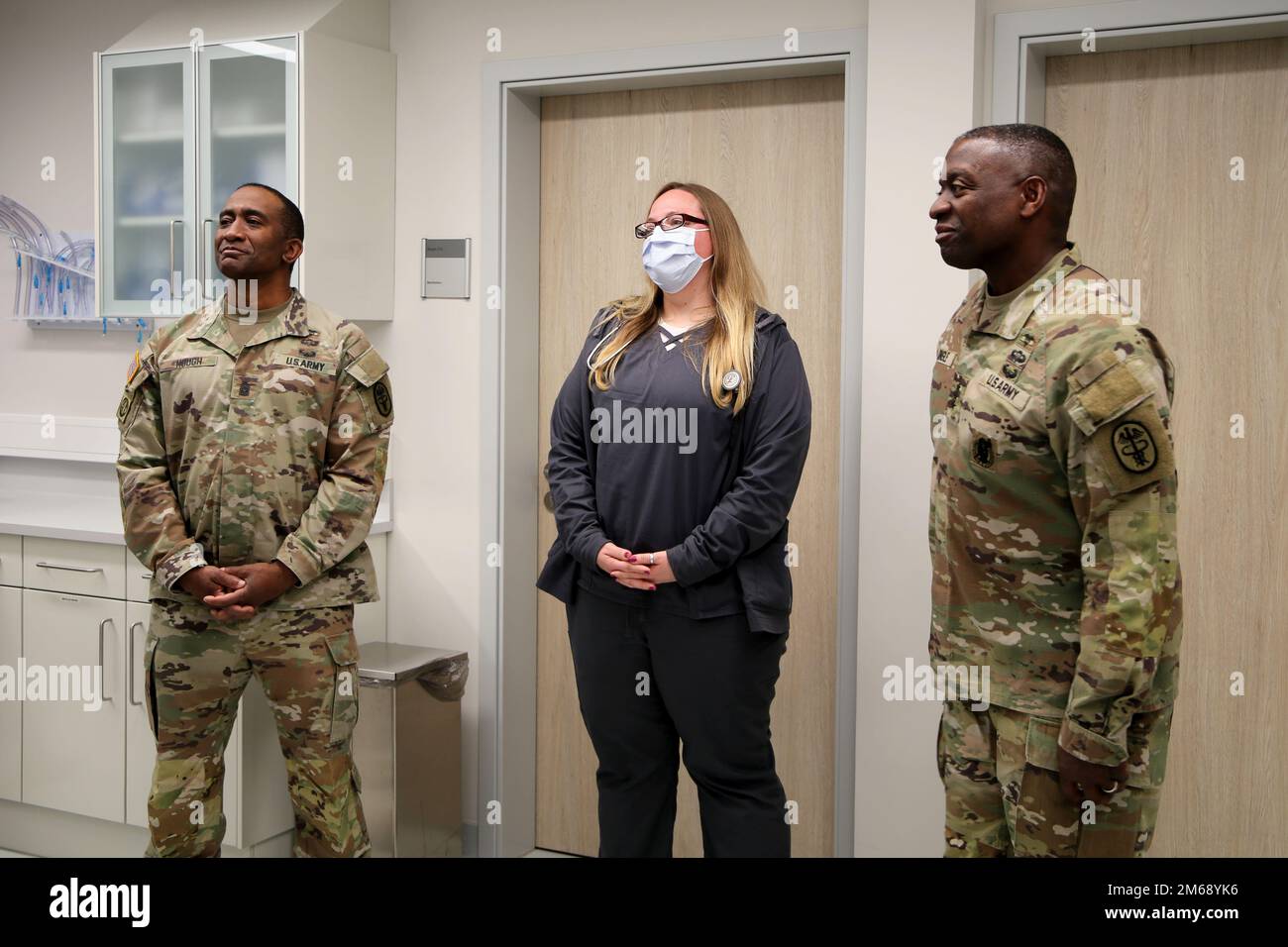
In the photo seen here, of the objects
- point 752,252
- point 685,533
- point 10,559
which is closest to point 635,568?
point 685,533

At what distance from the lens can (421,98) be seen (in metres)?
3.24

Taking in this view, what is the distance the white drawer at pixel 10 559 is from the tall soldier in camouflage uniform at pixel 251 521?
34.5 inches

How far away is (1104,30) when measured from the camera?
2.51 metres

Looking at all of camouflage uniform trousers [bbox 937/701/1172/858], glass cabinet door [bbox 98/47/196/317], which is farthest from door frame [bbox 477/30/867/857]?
camouflage uniform trousers [bbox 937/701/1172/858]

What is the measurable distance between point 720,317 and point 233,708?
126cm

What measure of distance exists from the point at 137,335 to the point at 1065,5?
8.81 feet

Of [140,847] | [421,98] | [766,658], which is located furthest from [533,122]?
[140,847]

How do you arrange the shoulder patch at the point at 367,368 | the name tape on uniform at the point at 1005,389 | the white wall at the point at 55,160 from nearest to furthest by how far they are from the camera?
the name tape on uniform at the point at 1005,389 < the shoulder patch at the point at 367,368 < the white wall at the point at 55,160

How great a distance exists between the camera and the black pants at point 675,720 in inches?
88.8

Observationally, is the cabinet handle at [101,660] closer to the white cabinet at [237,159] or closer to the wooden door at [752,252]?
the white cabinet at [237,159]

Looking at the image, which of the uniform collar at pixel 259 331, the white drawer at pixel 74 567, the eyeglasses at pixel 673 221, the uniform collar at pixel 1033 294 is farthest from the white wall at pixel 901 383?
the white drawer at pixel 74 567

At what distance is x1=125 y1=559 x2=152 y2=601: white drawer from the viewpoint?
294 cm

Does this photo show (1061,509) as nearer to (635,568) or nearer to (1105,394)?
(1105,394)

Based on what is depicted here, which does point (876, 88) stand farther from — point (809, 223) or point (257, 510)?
point (257, 510)
